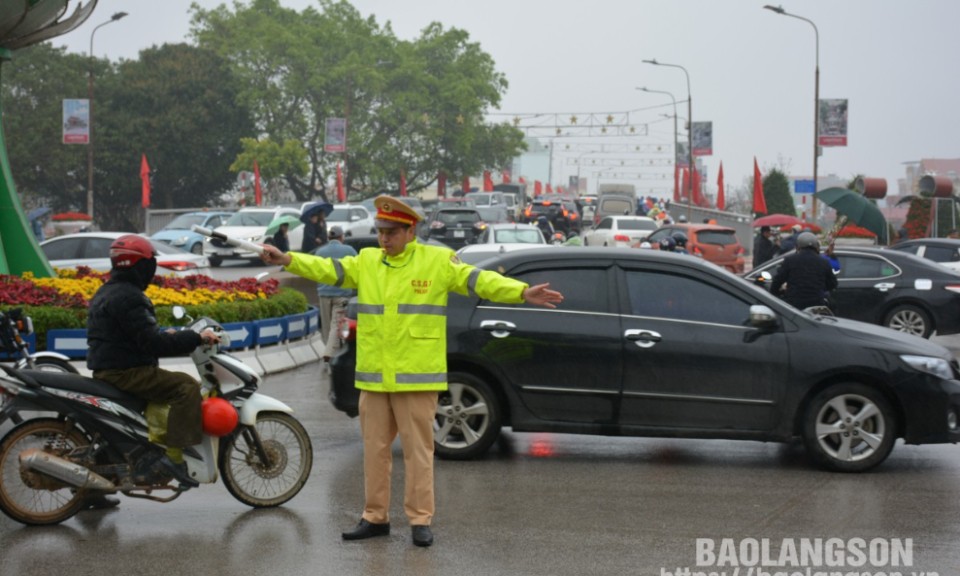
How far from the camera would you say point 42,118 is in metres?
68.0

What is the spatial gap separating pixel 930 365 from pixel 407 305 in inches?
179

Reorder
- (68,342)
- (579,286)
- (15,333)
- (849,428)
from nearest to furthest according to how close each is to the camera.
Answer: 1. (849,428)
2. (15,333)
3. (579,286)
4. (68,342)

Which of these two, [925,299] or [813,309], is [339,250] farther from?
[925,299]

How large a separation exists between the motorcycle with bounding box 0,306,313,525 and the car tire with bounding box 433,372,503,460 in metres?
2.19

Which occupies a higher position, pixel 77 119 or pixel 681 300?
pixel 77 119

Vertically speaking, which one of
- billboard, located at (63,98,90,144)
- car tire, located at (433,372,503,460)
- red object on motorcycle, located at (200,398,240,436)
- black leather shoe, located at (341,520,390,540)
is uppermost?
billboard, located at (63,98,90,144)

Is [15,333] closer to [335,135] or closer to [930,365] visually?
[930,365]

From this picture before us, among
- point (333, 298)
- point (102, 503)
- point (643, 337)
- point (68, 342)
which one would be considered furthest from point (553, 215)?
point (102, 503)

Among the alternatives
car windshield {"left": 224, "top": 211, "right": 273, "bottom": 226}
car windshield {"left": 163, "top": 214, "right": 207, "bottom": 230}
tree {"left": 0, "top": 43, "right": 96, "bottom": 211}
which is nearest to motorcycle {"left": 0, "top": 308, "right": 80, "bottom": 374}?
car windshield {"left": 224, "top": 211, "right": 273, "bottom": 226}

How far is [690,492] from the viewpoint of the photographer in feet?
30.0

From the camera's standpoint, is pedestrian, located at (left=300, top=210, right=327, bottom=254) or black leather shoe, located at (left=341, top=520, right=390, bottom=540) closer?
black leather shoe, located at (left=341, top=520, right=390, bottom=540)

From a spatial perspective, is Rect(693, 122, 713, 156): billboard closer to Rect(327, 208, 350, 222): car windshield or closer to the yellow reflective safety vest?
Rect(327, 208, 350, 222): car windshield

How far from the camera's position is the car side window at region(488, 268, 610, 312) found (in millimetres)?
10305

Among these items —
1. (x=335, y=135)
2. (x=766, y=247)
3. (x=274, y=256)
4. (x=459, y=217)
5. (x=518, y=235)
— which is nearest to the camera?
(x=274, y=256)
